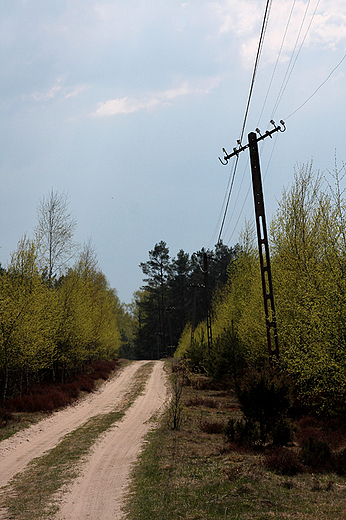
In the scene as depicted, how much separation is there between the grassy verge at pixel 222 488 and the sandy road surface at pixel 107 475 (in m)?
0.35

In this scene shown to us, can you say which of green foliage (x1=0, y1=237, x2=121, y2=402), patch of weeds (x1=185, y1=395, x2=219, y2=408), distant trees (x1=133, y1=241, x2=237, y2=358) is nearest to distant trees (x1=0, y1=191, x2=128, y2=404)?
green foliage (x1=0, y1=237, x2=121, y2=402)

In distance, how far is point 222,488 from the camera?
679cm

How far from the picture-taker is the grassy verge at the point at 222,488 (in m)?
5.70

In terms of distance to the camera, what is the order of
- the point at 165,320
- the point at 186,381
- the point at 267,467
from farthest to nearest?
the point at 165,320, the point at 186,381, the point at 267,467

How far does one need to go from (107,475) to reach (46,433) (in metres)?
6.29

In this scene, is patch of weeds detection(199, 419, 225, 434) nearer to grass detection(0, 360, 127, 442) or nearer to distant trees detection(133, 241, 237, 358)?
grass detection(0, 360, 127, 442)

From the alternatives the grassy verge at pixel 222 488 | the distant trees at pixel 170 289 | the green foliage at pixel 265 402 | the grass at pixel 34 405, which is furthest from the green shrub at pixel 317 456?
the distant trees at pixel 170 289

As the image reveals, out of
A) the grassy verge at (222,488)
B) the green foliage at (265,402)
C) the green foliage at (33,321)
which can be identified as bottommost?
the grassy verge at (222,488)

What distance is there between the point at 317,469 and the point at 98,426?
8803 mm

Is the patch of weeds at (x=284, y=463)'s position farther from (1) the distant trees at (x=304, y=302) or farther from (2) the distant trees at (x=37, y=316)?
(2) the distant trees at (x=37, y=316)

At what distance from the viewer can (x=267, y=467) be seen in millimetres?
7926

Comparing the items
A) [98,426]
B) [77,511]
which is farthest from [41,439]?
[77,511]

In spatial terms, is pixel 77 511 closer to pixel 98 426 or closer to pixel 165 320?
pixel 98 426

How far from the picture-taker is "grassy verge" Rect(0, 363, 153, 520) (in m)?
6.55
